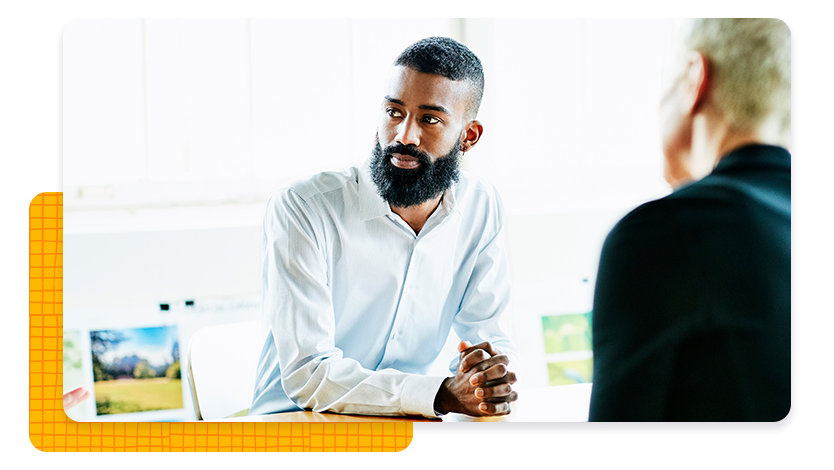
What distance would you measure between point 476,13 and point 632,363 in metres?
0.84

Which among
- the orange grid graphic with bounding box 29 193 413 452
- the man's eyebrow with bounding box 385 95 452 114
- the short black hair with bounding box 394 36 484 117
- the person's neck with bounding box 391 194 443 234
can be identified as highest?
the short black hair with bounding box 394 36 484 117

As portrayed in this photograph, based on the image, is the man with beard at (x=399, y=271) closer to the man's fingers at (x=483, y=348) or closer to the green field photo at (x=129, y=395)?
the man's fingers at (x=483, y=348)

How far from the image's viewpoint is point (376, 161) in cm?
171

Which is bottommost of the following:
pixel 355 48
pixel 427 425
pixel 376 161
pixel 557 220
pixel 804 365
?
pixel 427 425

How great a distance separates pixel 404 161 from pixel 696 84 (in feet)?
2.16

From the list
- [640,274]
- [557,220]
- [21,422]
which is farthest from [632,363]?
[21,422]

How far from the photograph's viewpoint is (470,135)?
171cm

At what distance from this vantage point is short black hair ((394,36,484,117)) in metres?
1.67

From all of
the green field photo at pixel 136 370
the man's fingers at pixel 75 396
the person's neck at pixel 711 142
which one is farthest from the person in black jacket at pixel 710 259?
the man's fingers at pixel 75 396

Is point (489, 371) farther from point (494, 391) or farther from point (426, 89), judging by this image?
point (426, 89)

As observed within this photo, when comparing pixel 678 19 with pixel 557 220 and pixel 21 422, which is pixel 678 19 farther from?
pixel 21 422

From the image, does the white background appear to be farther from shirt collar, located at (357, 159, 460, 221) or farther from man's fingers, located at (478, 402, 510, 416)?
shirt collar, located at (357, 159, 460, 221)

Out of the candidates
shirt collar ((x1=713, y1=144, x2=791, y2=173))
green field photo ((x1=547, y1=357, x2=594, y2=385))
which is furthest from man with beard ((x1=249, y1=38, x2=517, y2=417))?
shirt collar ((x1=713, y1=144, x2=791, y2=173))

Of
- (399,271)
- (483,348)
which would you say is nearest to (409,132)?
(399,271)
